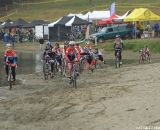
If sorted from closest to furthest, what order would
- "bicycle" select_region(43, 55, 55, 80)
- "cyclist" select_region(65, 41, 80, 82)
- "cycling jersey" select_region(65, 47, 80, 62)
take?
"cyclist" select_region(65, 41, 80, 82), "cycling jersey" select_region(65, 47, 80, 62), "bicycle" select_region(43, 55, 55, 80)

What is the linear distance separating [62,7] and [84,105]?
78665 mm

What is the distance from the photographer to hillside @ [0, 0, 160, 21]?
287ft

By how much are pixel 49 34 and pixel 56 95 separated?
4707cm

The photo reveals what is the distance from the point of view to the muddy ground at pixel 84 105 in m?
13.6

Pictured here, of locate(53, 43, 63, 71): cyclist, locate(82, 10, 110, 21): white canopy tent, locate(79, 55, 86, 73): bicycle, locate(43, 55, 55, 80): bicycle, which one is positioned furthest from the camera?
locate(82, 10, 110, 21): white canopy tent

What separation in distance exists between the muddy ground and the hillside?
197 ft

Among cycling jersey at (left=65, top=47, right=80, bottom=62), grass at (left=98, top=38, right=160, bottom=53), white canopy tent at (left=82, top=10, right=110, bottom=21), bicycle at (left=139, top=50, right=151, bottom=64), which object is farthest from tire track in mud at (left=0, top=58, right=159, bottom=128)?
white canopy tent at (left=82, top=10, right=110, bottom=21)

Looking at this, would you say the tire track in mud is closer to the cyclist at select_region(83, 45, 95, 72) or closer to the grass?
the cyclist at select_region(83, 45, 95, 72)

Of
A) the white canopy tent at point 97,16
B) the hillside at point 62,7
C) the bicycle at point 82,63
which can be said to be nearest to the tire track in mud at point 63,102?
the bicycle at point 82,63

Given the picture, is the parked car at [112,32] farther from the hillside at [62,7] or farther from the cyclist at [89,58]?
the cyclist at [89,58]

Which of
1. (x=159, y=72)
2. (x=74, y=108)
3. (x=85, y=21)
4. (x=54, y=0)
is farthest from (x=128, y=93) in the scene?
(x=54, y=0)

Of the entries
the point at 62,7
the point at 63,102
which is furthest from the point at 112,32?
→ the point at 63,102

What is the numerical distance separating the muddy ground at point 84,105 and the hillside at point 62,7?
6019 centimetres

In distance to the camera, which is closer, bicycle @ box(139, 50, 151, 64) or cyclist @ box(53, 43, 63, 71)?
cyclist @ box(53, 43, 63, 71)
